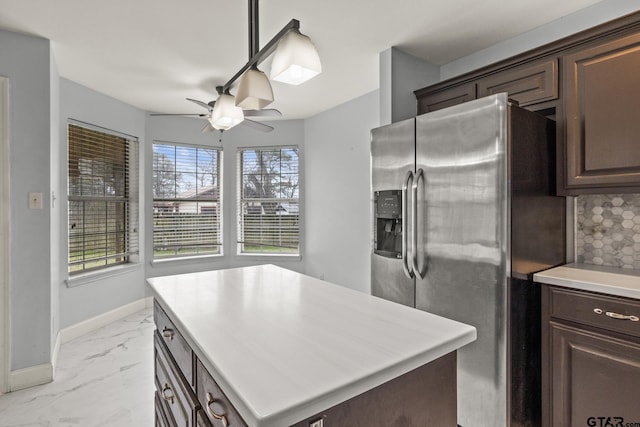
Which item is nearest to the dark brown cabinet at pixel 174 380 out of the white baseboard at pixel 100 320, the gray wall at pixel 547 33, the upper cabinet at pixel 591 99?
the upper cabinet at pixel 591 99

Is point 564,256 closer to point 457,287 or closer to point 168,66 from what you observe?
point 457,287

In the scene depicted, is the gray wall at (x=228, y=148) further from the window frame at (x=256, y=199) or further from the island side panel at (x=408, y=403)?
the island side panel at (x=408, y=403)

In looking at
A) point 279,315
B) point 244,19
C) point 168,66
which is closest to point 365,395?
point 279,315

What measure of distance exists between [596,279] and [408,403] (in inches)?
54.0

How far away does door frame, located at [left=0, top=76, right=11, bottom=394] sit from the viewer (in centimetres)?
228

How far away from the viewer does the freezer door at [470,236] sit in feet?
5.50

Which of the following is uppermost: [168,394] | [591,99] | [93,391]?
[591,99]

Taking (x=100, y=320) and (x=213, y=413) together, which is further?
(x=100, y=320)

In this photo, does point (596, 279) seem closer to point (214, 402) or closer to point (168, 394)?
point (214, 402)

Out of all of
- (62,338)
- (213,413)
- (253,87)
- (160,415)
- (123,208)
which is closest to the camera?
(213,413)

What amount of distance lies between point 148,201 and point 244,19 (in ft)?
9.58

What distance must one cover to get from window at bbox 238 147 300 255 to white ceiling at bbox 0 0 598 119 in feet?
5.62

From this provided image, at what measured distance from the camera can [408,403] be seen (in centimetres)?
84

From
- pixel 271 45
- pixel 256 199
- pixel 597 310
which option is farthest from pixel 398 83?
pixel 256 199
